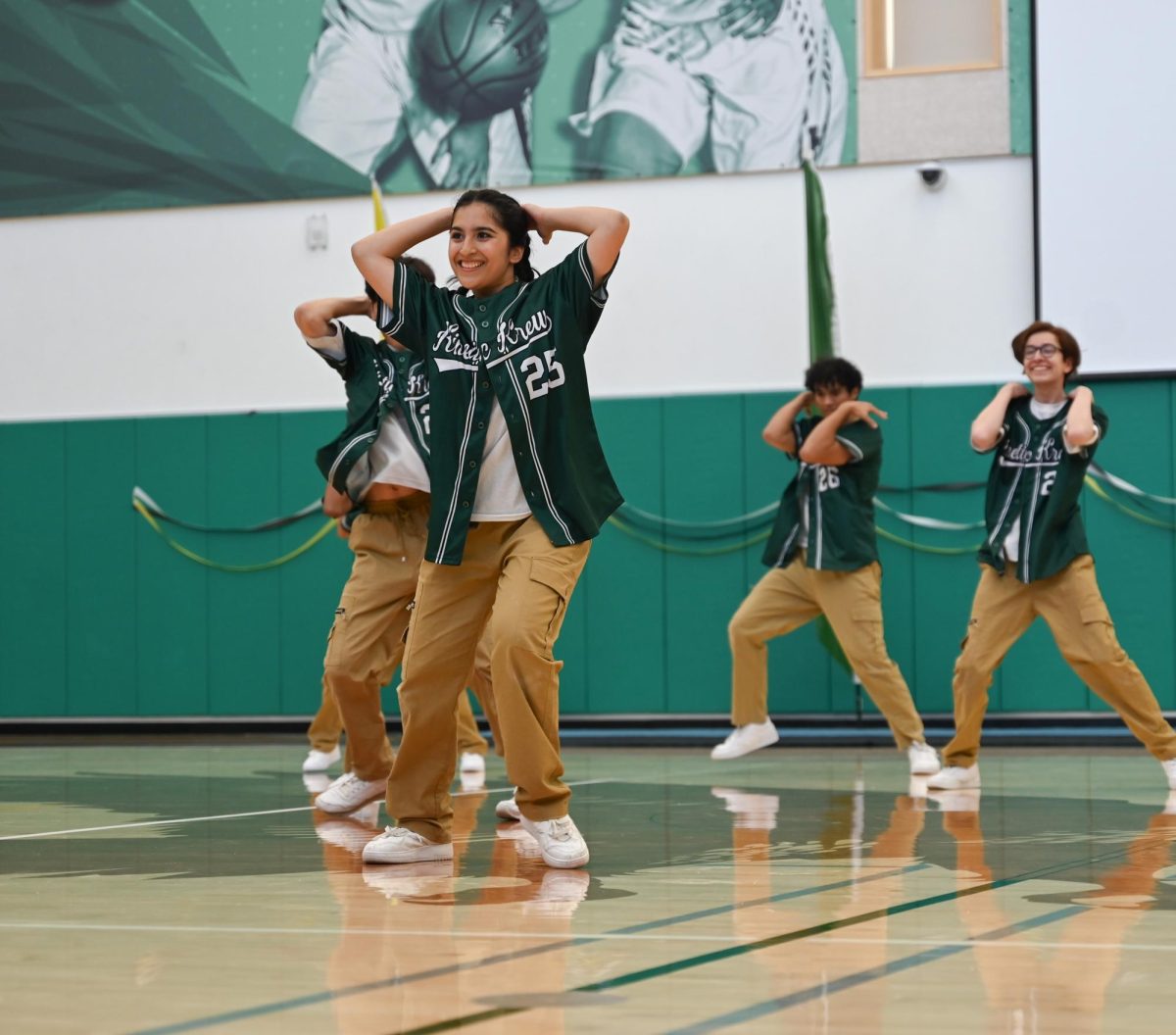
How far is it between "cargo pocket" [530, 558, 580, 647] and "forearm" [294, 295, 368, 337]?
1187mm

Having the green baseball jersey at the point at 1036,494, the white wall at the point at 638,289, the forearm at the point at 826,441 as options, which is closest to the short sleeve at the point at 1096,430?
the green baseball jersey at the point at 1036,494

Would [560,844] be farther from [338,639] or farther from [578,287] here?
[338,639]

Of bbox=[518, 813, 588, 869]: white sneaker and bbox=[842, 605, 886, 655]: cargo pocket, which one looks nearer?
bbox=[518, 813, 588, 869]: white sneaker

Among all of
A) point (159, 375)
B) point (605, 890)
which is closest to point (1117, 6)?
point (159, 375)

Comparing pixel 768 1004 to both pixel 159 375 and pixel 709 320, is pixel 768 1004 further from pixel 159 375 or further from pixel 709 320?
pixel 159 375

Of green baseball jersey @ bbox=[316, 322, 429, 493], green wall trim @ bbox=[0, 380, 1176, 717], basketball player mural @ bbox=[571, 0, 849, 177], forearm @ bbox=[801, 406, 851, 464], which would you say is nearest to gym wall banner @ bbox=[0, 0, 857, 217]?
basketball player mural @ bbox=[571, 0, 849, 177]

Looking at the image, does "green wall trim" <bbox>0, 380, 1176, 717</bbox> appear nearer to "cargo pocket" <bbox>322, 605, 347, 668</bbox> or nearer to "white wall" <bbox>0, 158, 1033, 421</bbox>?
"white wall" <bbox>0, 158, 1033, 421</bbox>

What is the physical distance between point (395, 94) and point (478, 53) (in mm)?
624

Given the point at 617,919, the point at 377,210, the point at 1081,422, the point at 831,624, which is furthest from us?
the point at 377,210

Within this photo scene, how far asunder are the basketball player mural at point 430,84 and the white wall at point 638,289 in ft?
1.15

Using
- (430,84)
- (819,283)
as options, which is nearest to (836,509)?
(819,283)

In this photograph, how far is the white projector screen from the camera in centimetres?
1112

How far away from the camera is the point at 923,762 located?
8.23 metres

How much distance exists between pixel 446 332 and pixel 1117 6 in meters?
7.54
